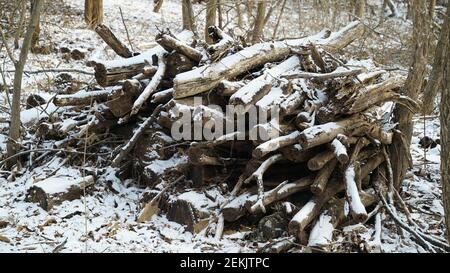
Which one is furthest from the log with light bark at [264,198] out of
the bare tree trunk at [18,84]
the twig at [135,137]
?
the bare tree trunk at [18,84]

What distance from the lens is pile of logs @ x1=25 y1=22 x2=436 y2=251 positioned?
4742 millimetres

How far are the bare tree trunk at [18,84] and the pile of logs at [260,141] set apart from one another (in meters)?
0.85

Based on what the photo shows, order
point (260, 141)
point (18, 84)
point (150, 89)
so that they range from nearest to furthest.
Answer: point (260, 141) → point (150, 89) → point (18, 84)

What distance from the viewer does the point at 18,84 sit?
19.7 ft

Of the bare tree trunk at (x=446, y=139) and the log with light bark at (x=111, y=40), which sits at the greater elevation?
the log with light bark at (x=111, y=40)

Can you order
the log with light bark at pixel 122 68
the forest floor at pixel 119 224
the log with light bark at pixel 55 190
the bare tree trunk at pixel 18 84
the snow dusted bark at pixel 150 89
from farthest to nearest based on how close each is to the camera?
the log with light bark at pixel 122 68, the bare tree trunk at pixel 18 84, the snow dusted bark at pixel 150 89, the log with light bark at pixel 55 190, the forest floor at pixel 119 224

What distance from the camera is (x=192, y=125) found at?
5109 millimetres

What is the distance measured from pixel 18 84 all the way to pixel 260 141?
10.7 feet

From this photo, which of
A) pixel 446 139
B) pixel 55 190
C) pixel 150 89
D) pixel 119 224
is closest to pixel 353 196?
pixel 446 139

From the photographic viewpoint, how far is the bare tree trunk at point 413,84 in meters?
4.99

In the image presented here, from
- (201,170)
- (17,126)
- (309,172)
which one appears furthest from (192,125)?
(17,126)

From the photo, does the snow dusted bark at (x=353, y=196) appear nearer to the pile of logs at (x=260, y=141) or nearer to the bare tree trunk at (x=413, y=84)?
the pile of logs at (x=260, y=141)

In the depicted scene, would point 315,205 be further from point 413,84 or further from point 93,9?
point 93,9

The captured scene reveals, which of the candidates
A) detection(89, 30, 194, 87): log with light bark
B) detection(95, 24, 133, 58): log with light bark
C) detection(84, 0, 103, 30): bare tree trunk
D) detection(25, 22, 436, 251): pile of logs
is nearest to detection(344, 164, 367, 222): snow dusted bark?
detection(25, 22, 436, 251): pile of logs
